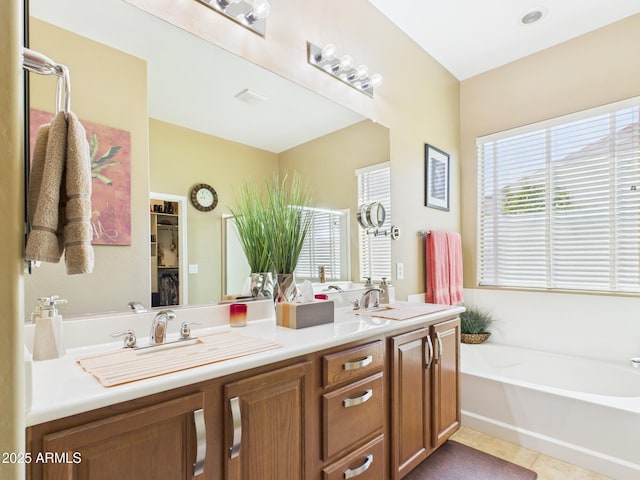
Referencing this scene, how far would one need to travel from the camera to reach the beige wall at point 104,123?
3.51 feet

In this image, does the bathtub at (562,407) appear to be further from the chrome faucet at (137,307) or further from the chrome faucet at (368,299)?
the chrome faucet at (137,307)

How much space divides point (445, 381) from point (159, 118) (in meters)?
1.90

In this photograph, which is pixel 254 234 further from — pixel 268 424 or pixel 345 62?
pixel 345 62

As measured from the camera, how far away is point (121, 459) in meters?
0.77

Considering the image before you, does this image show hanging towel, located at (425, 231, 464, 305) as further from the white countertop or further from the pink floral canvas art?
the pink floral canvas art

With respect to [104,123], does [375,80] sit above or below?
above

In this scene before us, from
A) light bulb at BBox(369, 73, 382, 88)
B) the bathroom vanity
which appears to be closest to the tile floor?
the bathroom vanity

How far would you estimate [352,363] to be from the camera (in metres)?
1.32

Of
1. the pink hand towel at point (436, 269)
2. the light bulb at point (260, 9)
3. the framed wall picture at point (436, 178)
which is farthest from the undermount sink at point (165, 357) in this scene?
the framed wall picture at point (436, 178)

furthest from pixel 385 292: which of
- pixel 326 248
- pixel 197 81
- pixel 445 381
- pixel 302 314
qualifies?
pixel 197 81

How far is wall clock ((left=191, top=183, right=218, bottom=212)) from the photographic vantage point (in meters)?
1.43

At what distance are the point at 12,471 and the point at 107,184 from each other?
88cm

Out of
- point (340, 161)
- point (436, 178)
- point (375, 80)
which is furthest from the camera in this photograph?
point (436, 178)

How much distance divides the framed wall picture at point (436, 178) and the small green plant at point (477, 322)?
3.18ft
